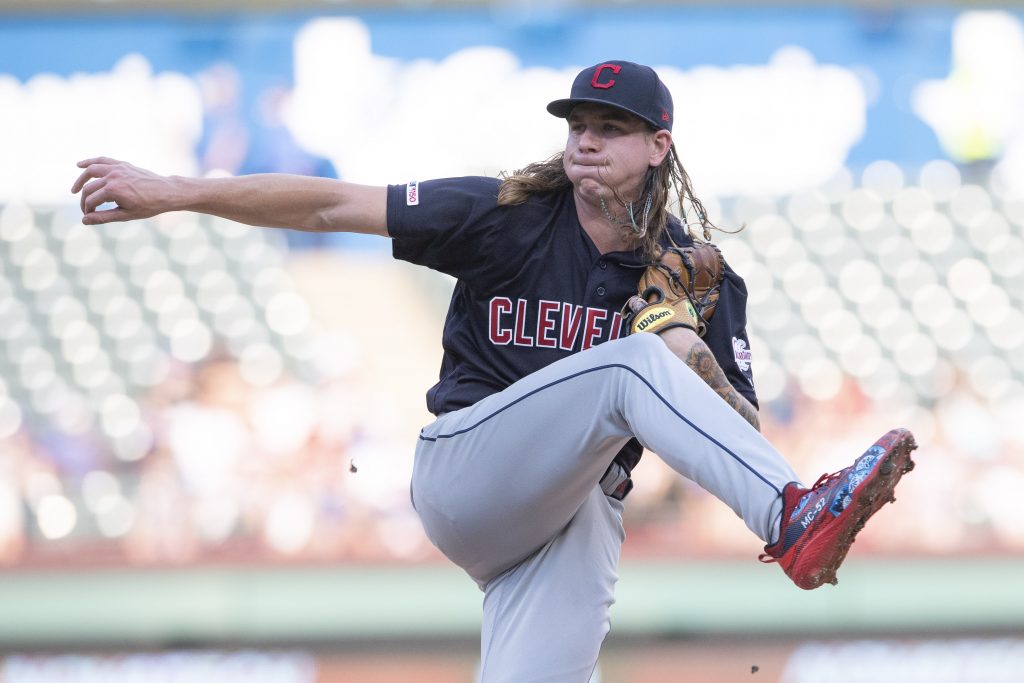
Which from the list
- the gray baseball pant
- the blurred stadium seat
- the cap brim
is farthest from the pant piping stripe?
the blurred stadium seat

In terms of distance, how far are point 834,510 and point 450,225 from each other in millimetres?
1124

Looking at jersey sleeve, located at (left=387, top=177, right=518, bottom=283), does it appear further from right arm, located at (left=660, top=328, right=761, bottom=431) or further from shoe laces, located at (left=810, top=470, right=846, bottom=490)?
shoe laces, located at (left=810, top=470, right=846, bottom=490)

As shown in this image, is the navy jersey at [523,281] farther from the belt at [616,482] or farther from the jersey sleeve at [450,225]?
the belt at [616,482]

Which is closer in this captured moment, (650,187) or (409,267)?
(650,187)

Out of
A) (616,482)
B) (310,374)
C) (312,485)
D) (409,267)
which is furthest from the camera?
(409,267)

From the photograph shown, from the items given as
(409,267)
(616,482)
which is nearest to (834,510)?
(616,482)

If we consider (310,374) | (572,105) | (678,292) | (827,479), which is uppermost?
(572,105)

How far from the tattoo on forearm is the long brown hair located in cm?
29

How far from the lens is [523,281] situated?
2.84 meters

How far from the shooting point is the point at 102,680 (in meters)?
7.21

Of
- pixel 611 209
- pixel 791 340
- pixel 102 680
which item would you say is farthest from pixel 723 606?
pixel 611 209

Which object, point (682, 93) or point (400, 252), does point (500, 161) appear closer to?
point (682, 93)

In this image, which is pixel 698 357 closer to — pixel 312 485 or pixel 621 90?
pixel 621 90

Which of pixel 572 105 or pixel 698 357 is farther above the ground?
pixel 572 105
